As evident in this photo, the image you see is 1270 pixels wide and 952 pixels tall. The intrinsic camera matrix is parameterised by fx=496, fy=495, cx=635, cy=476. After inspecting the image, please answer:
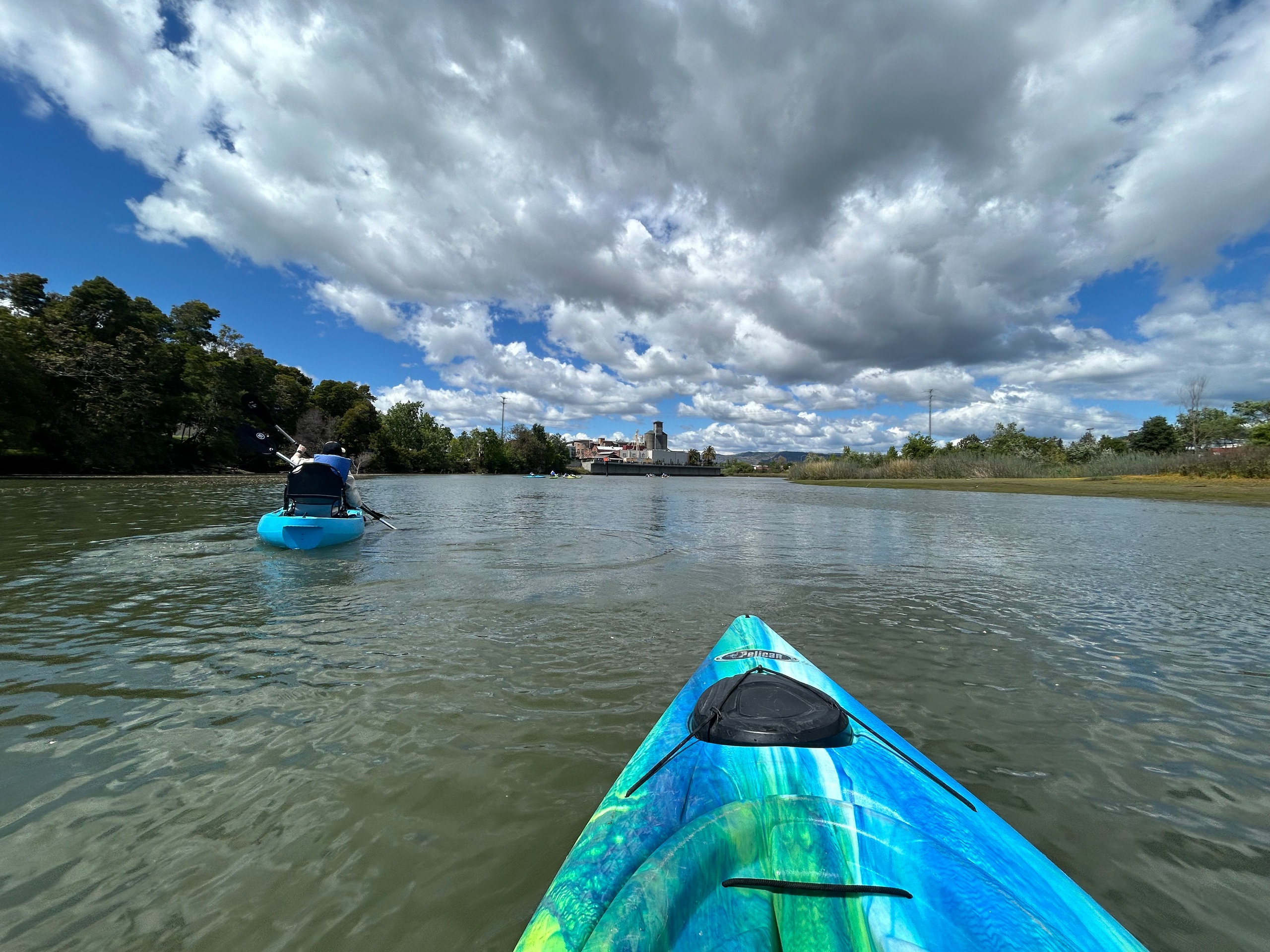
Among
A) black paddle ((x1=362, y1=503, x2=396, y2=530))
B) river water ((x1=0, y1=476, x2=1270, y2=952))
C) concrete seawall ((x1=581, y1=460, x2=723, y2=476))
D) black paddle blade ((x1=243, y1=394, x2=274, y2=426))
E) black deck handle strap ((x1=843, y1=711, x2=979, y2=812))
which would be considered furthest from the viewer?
concrete seawall ((x1=581, y1=460, x2=723, y2=476))

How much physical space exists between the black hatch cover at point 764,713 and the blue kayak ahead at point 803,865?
1cm

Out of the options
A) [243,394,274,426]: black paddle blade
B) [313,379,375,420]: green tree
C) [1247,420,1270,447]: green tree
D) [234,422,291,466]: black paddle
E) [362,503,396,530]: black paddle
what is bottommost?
[362,503,396,530]: black paddle

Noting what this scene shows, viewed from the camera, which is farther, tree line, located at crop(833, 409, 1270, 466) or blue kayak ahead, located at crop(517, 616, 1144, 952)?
tree line, located at crop(833, 409, 1270, 466)

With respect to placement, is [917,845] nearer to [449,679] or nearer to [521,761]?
[521,761]

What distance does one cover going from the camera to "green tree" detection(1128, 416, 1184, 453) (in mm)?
55906

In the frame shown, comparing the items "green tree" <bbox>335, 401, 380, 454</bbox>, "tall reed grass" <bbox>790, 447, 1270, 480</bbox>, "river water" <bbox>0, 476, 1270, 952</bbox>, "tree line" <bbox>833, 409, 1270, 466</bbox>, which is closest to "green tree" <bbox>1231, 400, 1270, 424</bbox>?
"tree line" <bbox>833, 409, 1270, 466</bbox>

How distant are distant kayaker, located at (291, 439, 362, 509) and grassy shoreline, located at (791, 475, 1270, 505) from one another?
37.6 m

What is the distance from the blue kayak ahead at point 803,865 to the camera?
5.11 ft

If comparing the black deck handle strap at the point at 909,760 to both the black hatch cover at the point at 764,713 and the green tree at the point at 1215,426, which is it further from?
the green tree at the point at 1215,426

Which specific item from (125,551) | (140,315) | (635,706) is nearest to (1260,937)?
(635,706)

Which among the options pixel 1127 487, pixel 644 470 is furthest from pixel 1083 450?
pixel 644 470

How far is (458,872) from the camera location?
2584 millimetres

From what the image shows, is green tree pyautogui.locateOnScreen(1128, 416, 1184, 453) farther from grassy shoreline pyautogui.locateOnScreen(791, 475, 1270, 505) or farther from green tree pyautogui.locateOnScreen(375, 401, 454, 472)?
green tree pyautogui.locateOnScreen(375, 401, 454, 472)

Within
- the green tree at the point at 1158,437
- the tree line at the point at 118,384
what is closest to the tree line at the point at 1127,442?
the green tree at the point at 1158,437
